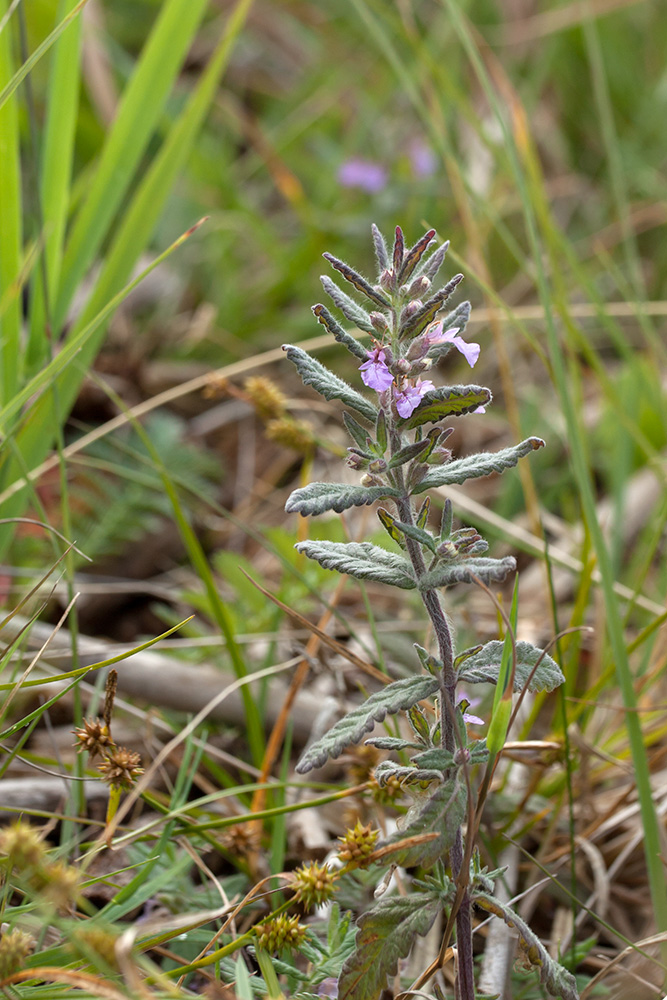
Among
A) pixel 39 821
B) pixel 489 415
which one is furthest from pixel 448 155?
pixel 39 821

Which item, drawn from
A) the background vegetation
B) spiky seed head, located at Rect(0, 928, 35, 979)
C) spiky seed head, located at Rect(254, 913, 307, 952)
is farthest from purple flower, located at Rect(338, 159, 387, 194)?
spiky seed head, located at Rect(0, 928, 35, 979)

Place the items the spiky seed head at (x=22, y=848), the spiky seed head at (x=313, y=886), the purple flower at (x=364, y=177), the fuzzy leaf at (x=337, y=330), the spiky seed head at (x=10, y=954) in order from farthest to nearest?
the purple flower at (x=364, y=177), the spiky seed head at (x=313, y=886), the fuzzy leaf at (x=337, y=330), the spiky seed head at (x=10, y=954), the spiky seed head at (x=22, y=848)

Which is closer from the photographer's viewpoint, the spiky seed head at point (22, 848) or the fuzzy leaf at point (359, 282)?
the spiky seed head at point (22, 848)

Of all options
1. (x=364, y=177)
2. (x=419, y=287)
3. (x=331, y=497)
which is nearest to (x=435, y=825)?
(x=331, y=497)

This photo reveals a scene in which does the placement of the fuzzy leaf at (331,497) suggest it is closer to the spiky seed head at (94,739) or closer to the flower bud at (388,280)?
the flower bud at (388,280)

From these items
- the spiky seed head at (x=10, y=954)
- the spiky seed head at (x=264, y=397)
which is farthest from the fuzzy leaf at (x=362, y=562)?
the spiky seed head at (x=264, y=397)

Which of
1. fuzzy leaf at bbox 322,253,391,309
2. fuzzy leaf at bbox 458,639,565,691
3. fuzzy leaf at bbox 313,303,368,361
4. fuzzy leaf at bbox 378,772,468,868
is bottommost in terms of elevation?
fuzzy leaf at bbox 378,772,468,868

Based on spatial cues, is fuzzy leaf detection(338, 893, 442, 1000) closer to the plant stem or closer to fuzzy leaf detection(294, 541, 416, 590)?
the plant stem
